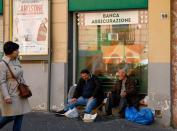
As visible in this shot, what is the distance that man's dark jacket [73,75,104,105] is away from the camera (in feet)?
37.0

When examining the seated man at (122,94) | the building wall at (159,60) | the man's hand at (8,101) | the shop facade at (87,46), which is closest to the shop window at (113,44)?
the shop facade at (87,46)

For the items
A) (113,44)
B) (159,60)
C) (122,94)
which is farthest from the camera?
(113,44)

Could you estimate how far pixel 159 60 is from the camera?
10727 mm

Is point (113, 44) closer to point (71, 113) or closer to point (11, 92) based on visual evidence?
point (71, 113)

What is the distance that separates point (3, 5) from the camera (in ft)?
41.5

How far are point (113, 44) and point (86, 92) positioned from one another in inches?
54.7

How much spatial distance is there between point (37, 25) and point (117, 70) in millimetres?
2308

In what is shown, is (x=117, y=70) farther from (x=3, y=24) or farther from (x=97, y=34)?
(x=3, y=24)

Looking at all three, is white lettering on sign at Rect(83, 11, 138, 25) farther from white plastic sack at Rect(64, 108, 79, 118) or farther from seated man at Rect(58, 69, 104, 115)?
white plastic sack at Rect(64, 108, 79, 118)

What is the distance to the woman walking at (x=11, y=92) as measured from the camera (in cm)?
754

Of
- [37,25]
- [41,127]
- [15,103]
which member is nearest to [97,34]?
[37,25]

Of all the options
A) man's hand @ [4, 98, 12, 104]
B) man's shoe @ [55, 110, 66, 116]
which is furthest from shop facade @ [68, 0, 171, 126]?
man's hand @ [4, 98, 12, 104]

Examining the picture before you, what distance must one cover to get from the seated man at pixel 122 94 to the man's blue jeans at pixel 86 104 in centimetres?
35

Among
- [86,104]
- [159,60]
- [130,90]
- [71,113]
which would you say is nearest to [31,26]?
[86,104]
